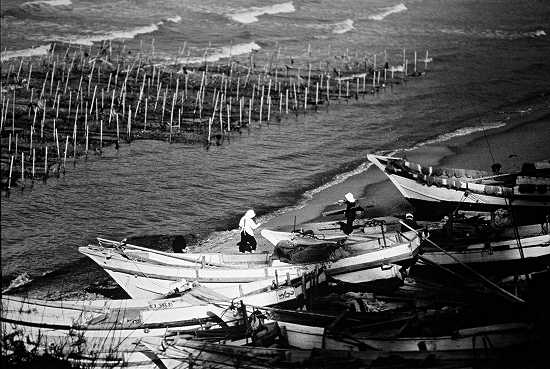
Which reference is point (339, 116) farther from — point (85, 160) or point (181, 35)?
point (181, 35)

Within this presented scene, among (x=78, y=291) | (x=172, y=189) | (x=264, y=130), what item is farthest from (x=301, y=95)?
(x=78, y=291)

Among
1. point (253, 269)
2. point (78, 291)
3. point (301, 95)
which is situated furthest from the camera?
point (301, 95)

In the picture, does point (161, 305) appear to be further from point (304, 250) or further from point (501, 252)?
point (501, 252)

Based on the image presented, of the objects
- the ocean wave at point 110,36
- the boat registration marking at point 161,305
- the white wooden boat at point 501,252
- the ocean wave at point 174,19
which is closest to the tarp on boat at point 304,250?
the white wooden boat at point 501,252

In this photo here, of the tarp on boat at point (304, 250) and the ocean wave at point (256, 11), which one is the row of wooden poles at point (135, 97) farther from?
the ocean wave at point (256, 11)

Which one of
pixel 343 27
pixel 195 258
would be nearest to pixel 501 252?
pixel 195 258

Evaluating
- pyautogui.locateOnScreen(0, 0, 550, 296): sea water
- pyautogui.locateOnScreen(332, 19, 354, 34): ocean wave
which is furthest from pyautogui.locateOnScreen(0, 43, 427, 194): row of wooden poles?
pyautogui.locateOnScreen(332, 19, 354, 34): ocean wave

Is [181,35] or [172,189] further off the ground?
[181,35]
